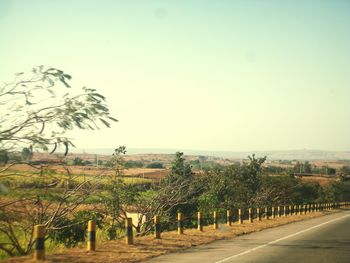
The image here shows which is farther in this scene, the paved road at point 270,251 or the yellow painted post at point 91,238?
the yellow painted post at point 91,238

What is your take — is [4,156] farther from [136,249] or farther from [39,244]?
[136,249]

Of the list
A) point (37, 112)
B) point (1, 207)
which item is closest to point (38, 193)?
point (1, 207)

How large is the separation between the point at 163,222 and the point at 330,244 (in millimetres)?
10655

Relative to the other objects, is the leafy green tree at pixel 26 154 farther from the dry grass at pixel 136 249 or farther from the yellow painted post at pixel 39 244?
the dry grass at pixel 136 249

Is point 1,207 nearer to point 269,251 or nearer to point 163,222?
point 269,251

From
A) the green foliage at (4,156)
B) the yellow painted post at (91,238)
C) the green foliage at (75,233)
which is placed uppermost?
the green foliage at (4,156)

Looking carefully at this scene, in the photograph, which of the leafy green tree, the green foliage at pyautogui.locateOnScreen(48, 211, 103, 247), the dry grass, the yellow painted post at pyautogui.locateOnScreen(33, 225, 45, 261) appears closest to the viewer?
the yellow painted post at pyautogui.locateOnScreen(33, 225, 45, 261)

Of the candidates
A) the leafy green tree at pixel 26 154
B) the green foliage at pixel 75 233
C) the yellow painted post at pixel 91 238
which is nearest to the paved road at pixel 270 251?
the yellow painted post at pixel 91 238

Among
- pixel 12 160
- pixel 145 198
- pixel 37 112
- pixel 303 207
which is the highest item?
pixel 37 112

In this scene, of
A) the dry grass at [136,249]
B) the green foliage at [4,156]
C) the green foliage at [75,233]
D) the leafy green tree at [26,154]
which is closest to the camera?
the dry grass at [136,249]

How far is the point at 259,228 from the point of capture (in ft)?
68.7

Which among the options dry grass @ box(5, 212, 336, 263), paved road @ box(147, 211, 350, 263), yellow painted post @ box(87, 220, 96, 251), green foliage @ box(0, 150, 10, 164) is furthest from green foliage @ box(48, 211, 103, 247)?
green foliage @ box(0, 150, 10, 164)

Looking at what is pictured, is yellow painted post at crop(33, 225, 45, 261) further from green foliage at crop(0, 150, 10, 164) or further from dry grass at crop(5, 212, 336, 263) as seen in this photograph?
green foliage at crop(0, 150, 10, 164)

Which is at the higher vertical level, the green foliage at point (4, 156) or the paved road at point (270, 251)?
the green foliage at point (4, 156)
